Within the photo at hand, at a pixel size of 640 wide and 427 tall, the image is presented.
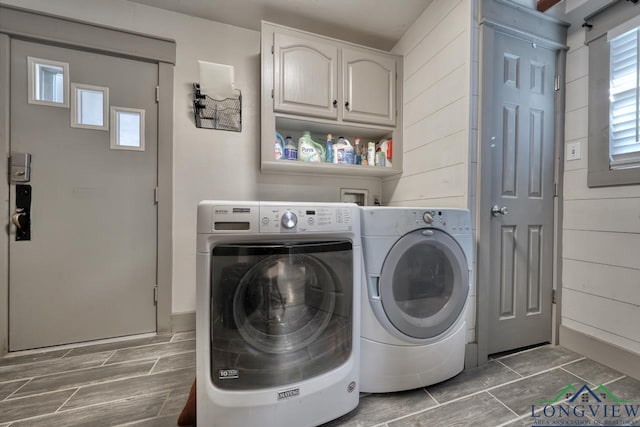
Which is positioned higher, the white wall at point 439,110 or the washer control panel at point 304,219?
the white wall at point 439,110

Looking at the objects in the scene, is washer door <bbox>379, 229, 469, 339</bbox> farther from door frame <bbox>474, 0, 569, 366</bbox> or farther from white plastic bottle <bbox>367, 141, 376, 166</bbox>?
white plastic bottle <bbox>367, 141, 376, 166</bbox>

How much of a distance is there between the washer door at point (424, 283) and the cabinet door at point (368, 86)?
1.07 meters

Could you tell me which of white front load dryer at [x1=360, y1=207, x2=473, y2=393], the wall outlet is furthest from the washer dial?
the wall outlet

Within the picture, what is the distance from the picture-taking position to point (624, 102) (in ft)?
4.45

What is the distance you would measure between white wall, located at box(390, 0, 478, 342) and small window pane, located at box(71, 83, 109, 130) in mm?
2103

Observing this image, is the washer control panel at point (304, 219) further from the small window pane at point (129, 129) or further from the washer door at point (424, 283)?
the small window pane at point (129, 129)

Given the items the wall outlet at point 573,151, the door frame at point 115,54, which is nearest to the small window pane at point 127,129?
the door frame at point 115,54

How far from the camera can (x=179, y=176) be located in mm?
1780

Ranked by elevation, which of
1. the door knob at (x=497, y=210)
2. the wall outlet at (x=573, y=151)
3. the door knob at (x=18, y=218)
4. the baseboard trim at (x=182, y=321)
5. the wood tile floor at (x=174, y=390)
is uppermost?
the wall outlet at (x=573, y=151)

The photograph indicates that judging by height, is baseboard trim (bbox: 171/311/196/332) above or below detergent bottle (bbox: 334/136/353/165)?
below

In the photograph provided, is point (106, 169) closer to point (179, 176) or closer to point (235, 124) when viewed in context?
point (179, 176)

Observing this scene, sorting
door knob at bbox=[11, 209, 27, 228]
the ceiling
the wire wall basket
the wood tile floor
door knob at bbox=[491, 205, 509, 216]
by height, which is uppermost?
the ceiling

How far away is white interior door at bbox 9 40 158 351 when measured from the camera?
59.3 inches

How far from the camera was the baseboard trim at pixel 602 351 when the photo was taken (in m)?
1.27
